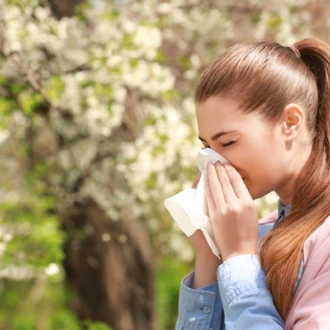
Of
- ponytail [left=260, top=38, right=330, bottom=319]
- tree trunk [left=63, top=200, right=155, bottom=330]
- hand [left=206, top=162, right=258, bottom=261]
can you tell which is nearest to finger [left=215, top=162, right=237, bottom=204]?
hand [left=206, top=162, right=258, bottom=261]

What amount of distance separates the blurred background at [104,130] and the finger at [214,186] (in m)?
2.16

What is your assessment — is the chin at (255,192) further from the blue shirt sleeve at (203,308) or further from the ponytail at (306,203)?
the blue shirt sleeve at (203,308)

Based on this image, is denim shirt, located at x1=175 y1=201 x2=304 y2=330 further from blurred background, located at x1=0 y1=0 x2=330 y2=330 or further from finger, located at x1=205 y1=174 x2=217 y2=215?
blurred background, located at x1=0 y1=0 x2=330 y2=330

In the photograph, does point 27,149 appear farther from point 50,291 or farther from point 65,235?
point 50,291

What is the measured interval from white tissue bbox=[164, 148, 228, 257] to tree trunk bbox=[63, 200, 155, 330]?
10.8 feet

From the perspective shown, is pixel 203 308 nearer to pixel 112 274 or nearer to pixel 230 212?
pixel 230 212

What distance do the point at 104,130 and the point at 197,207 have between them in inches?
109

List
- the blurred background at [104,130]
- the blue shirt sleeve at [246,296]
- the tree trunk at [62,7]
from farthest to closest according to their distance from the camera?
the tree trunk at [62,7] < the blurred background at [104,130] < the blue shirt sleeve at [246,296]

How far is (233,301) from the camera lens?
1462mm

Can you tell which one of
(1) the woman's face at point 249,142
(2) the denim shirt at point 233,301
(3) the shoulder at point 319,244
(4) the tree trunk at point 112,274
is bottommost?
(4) the tree trunk at point 112,274

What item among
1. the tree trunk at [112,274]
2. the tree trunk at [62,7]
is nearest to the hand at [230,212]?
the tree trunk at [62,7]

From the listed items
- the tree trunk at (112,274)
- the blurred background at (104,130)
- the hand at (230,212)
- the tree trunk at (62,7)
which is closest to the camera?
the hand at (230,212)

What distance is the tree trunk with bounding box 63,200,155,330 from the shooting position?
502 centimetres

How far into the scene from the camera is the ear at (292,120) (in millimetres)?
1593
